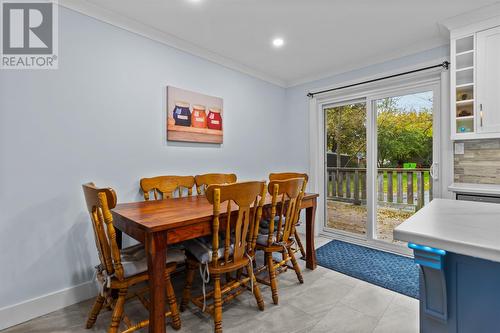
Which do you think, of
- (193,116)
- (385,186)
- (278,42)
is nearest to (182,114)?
(193,116)

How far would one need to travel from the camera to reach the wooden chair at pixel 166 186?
Result: 2.42m

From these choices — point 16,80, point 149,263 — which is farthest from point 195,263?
point 16,80

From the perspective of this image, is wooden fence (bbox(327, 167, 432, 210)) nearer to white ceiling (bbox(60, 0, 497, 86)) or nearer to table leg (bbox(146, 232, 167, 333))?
white ceiling (bbox(60, 0, 497, 86))

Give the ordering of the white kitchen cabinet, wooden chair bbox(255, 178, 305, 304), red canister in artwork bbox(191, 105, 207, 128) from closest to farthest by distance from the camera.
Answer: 1. wooden chair bbox(255, 178, 305, 304)
2. the white kitchen cabinet
3. red canister in artwork bbox(191, 105, 207, 128)

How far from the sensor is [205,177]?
9.47ft

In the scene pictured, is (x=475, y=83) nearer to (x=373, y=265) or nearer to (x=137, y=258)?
(x=373, y=265)

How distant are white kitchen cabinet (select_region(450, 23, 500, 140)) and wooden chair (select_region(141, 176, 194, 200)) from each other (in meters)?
2.72

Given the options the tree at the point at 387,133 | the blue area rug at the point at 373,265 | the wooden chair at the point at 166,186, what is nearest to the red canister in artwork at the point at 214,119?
the wooden chair at the point at 166,186

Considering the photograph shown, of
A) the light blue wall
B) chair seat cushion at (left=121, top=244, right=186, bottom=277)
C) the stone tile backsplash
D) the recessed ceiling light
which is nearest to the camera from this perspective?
chair seat cushion at (left=121, top=244, right=186, bottom=277)

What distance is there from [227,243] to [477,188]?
7.30 feet

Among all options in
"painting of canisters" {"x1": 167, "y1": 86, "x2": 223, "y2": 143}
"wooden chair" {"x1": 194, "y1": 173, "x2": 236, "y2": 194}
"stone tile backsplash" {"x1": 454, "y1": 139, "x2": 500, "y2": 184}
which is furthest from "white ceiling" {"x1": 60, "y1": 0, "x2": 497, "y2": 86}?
"wooden chair" {"x1": 194, "y1": 173, "x2": 236, "y2": 194}

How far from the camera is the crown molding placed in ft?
6.79

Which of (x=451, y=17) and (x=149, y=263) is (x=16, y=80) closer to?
(x=149, y=263)

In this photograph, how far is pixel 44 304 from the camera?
191 centimetres
